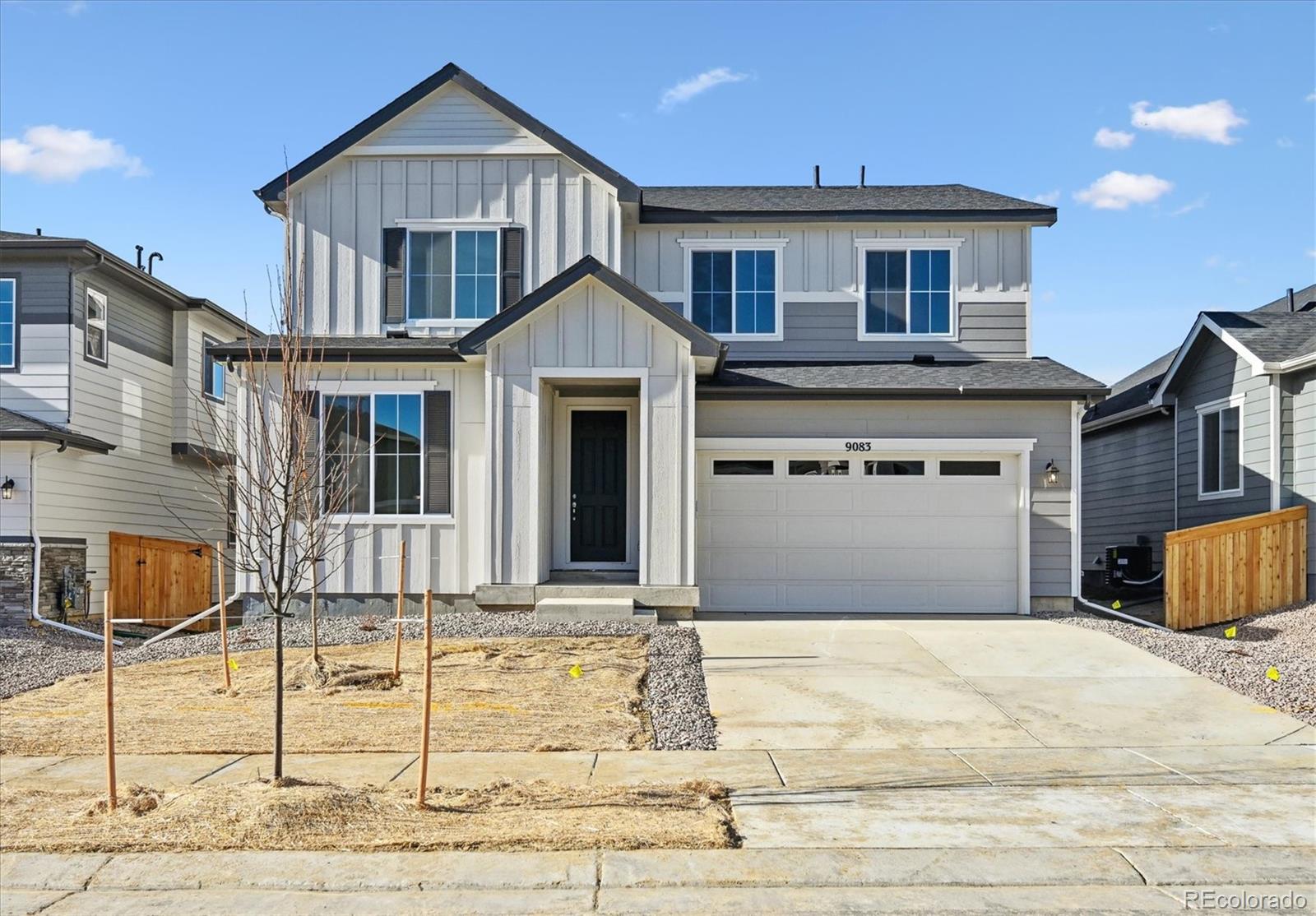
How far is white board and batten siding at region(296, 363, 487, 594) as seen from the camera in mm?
14117

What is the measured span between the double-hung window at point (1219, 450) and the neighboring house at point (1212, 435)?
0.02 meters

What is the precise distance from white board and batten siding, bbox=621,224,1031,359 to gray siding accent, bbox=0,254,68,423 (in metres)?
8.19

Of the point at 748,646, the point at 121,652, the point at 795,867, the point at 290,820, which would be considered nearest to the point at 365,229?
the point at 121,652

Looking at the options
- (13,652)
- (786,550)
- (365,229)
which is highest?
(365,229)

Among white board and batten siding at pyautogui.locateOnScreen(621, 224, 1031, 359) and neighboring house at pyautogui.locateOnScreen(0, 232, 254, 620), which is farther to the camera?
white board and batten siding at pyautogui.locateOnScreen(621, 224, 1031, 359)

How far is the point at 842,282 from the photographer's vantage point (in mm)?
16141

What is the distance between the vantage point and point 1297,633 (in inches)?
527

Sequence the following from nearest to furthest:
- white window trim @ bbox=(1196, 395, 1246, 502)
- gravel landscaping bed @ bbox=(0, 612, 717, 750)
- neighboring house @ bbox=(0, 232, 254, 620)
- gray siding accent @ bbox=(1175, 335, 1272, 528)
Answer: gravel landscaping bed @ bbox=(0, 612, 717, 750) < neighboring house @ bbox=(0, 232, 254, 620) < gray siding accent @ bbox=(1175, 335, 1272, 528) < white window trim @ bbox=(1196, 395, 1246, 502)

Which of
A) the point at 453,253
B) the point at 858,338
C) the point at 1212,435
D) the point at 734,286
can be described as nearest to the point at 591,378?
the point at 453,253

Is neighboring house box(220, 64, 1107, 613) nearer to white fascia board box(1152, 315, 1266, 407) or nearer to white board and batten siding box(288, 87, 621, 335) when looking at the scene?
white board and batten siding box(288, 87, 621, 335)

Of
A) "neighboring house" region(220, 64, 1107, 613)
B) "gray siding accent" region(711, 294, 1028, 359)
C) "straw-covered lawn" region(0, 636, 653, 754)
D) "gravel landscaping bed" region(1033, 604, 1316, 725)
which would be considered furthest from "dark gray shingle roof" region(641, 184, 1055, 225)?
"straw-covered lawn" region(0, 636, 653, 754)

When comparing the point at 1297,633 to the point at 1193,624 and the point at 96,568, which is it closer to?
the point at 1193,624

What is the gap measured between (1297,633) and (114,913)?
13.0 m

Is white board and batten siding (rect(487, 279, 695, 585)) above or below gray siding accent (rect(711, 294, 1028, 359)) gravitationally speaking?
below
